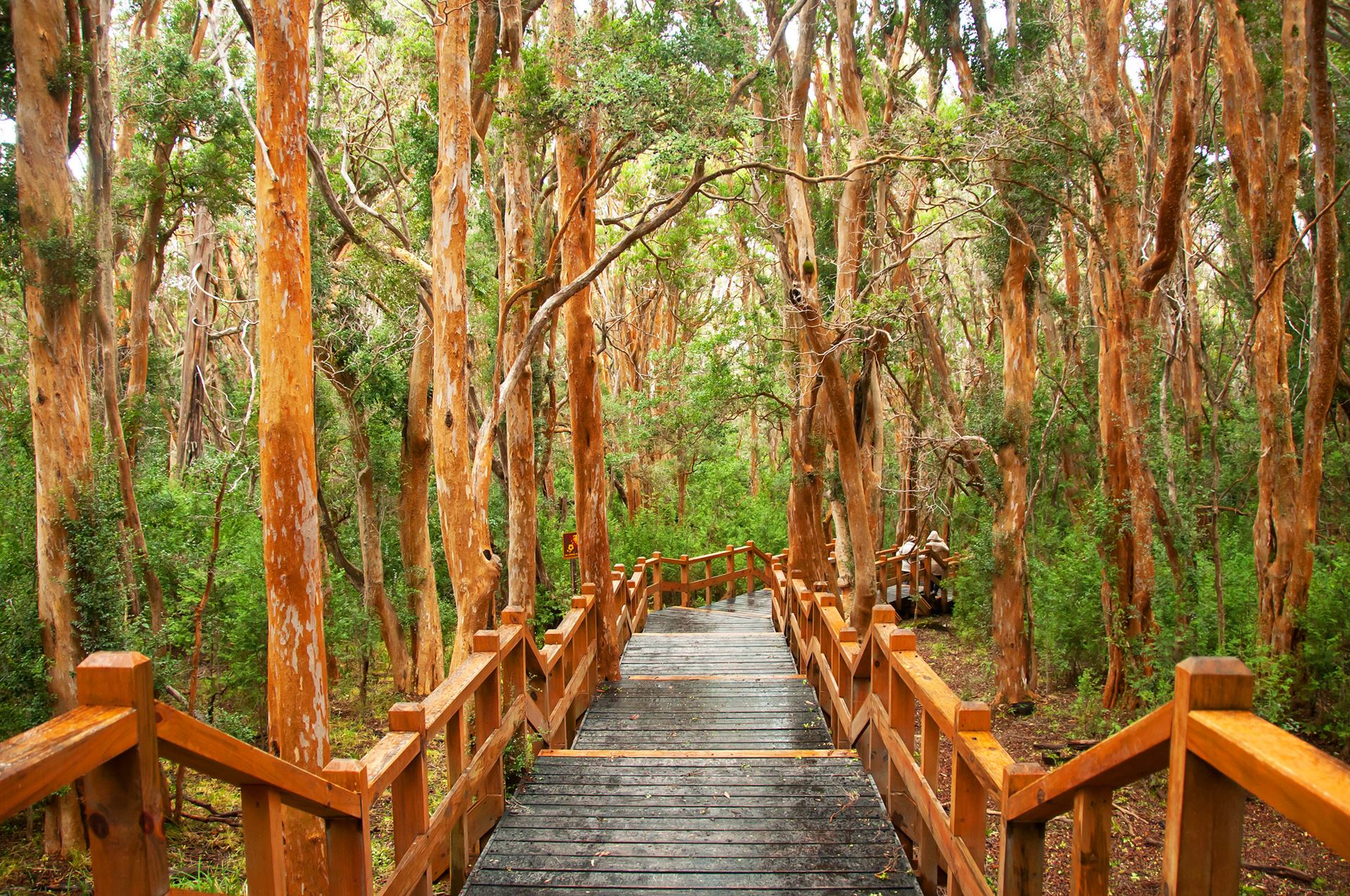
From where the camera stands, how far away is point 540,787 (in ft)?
17.3

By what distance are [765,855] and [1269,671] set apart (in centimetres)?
593

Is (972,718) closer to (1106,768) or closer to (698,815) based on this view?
(1106,768)

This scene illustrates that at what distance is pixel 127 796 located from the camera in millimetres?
1861

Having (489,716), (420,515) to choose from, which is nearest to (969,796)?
(489,716)

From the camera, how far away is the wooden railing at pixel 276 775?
1.76m

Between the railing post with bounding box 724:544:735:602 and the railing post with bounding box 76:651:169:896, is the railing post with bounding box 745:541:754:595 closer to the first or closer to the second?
the railing post with bounding box 724:544:735:602

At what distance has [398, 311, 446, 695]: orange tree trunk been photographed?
11.3 m

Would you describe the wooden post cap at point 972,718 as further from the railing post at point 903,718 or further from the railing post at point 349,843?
the railing post at point 349,843

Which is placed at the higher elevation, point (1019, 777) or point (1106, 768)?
point (1106, 768)

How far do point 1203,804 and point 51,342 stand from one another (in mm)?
8944

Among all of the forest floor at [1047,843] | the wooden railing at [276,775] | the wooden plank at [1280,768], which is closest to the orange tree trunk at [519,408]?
the forest floor at [1047,843]

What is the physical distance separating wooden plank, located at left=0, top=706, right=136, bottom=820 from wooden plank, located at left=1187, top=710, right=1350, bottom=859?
2.25m

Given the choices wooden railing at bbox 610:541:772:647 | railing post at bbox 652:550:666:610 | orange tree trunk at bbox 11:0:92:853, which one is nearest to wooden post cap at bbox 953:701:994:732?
wooden railing at bbox 610:541:772:647

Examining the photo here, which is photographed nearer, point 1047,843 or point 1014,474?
point 1047,843
